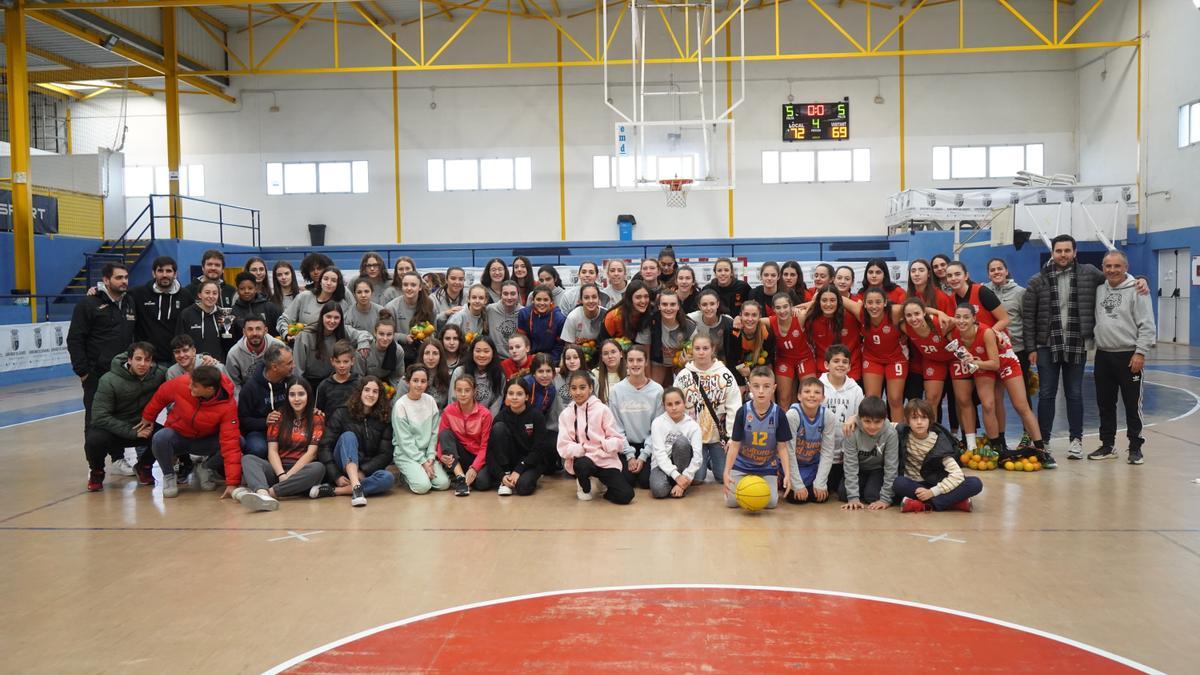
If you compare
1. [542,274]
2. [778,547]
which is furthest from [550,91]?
[778,547]

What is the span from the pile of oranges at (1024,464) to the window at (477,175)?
17.4 metres

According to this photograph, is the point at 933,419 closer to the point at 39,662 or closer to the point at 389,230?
the point at 39,662

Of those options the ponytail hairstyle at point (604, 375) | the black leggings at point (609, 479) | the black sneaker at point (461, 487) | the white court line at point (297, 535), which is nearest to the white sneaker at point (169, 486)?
the white court line at point (297, 535)

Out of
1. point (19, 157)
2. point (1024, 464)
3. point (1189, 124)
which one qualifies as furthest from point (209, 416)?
point (1189, 124)

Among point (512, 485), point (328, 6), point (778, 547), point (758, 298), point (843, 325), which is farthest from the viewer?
point (328, 6)

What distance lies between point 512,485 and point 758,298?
9.46ft

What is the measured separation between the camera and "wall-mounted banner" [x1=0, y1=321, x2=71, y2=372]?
48.3ft

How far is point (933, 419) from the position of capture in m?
6.05

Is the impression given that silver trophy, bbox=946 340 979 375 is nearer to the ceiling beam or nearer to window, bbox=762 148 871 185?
window, bbox=762 148 871 185

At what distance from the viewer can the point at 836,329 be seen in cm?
709

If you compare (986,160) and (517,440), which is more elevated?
(986,160)

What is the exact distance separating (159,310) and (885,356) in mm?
6127

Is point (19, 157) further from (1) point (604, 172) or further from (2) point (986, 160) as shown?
(2) point (986, 160)

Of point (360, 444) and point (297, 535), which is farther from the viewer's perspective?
point (360, 444)
